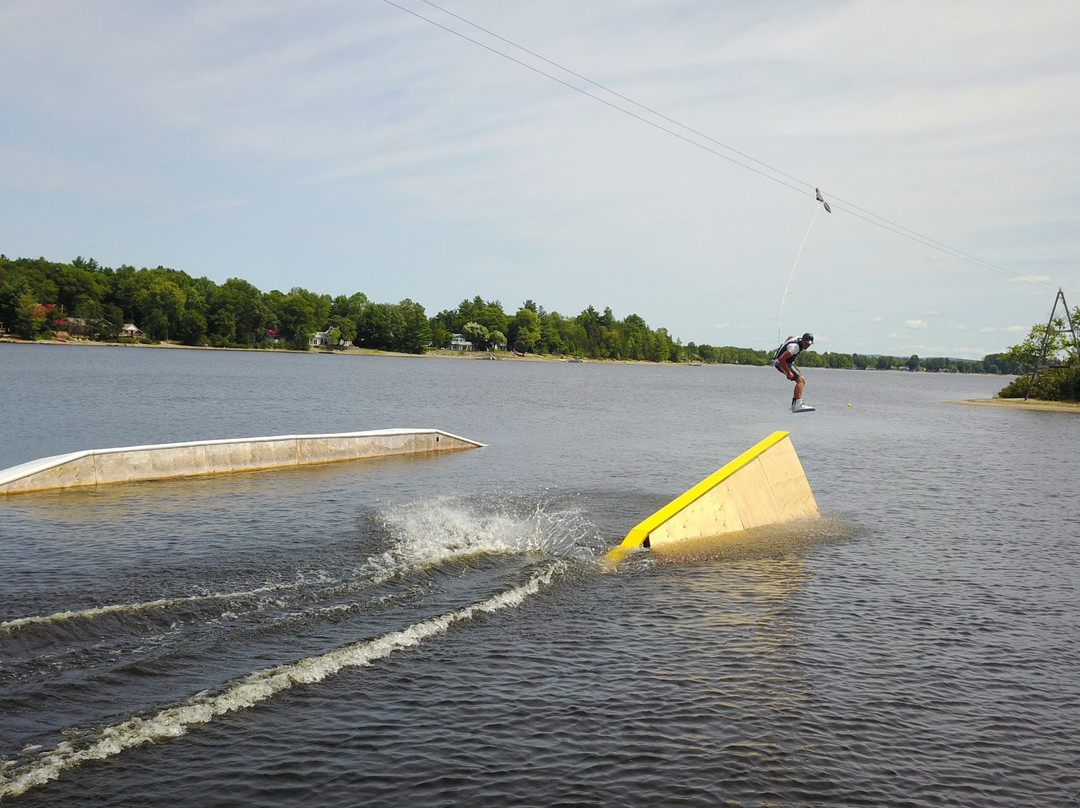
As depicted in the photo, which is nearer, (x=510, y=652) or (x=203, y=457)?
(x=510, y=652)

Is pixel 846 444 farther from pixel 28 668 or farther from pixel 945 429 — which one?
pixel 28 668

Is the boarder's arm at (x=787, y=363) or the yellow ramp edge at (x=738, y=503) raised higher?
the boarder's arm at (x=787, y=363)

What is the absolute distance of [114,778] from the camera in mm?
7723

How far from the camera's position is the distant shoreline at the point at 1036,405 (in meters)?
84.2

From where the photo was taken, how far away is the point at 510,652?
11.7m

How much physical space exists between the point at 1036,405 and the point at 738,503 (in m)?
85.1

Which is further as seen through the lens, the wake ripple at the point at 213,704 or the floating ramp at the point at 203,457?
the floating ramp at the point at 203,457

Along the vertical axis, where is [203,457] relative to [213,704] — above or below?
above

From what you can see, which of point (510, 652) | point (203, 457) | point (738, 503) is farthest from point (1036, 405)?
point (510, 652)

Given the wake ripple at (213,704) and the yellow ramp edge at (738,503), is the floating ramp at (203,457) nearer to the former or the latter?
the yellow ramp edge at (738,503)

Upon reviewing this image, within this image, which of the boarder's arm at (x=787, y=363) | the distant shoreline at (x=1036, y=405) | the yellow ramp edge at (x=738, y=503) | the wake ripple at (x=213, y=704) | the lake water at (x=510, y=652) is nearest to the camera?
the wake ripple at (x=213, y=704)

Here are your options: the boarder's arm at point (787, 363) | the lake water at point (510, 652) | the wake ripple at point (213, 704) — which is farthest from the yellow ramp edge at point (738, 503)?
the wake ripple at point (213, 704)

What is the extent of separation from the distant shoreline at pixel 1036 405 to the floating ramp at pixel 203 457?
77476 millimetres

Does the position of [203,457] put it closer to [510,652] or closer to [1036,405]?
[510,652]
